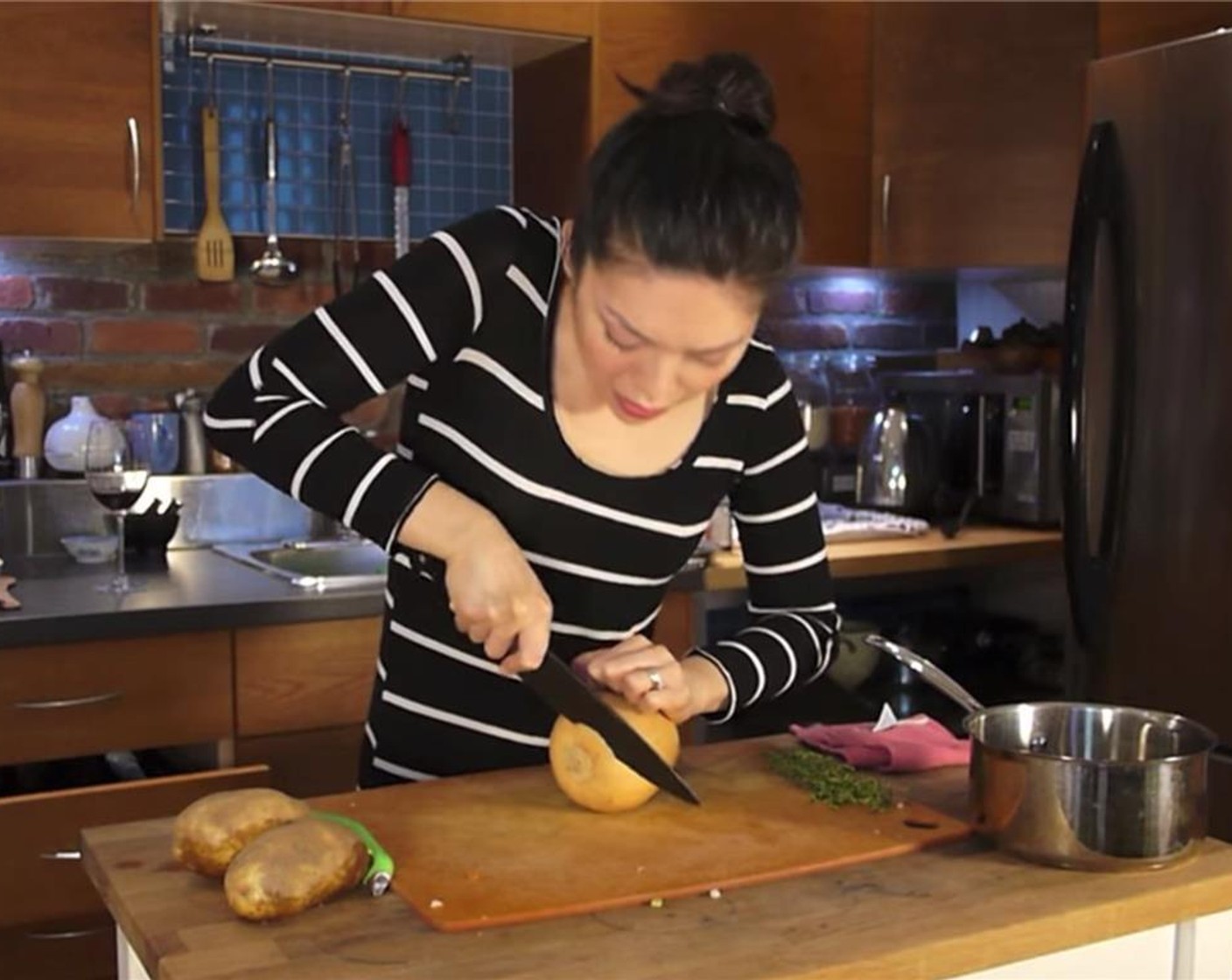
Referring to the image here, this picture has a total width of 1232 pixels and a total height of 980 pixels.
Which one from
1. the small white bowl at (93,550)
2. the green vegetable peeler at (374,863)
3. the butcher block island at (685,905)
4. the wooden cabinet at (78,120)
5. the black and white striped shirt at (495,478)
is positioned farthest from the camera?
the small white bowl at (93,550)

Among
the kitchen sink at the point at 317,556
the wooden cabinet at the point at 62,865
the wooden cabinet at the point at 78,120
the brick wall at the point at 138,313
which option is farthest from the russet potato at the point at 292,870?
the brick wall at the point at 138,313

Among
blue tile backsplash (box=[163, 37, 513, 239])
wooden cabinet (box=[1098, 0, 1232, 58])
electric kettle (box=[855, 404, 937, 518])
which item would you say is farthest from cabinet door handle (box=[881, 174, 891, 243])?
blue tile backsplash (box=[163, 37, 513, 239])

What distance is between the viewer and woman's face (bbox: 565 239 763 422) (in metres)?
1.17

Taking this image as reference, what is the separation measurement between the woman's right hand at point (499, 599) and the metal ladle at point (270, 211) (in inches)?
67.3

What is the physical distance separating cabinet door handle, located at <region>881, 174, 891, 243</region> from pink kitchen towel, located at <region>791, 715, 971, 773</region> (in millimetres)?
1762

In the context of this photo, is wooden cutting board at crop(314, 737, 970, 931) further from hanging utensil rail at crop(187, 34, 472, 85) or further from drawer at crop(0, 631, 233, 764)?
hanging utensil rail at crop(187, 34, 472, 85)

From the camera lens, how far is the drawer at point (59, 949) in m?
2.09

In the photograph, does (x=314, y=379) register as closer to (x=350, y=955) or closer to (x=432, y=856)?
(x=432, y=856)

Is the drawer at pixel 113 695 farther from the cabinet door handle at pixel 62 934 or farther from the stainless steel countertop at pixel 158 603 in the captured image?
the cabinet door handle at pixel 62 934

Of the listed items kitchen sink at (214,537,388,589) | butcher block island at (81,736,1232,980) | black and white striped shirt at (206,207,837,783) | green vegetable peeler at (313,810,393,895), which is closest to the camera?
butcher block island at (81,736,1232,980)

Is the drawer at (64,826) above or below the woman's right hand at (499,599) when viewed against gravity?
below

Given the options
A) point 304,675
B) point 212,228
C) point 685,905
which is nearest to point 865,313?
point 212,228

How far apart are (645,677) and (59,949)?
1.23 m

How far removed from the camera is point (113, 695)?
210 centimetres
